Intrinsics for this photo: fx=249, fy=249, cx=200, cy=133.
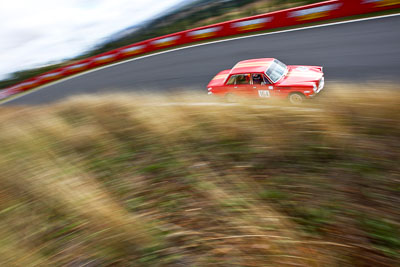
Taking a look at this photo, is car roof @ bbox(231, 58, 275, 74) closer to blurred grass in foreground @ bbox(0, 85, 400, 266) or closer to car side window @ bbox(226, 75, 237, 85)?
car side window @ bbox(226, 75, 237, 85)

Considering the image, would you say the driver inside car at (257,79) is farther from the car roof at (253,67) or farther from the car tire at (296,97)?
the car tire at (296,97)

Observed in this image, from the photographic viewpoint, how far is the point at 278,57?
1038 centimetres

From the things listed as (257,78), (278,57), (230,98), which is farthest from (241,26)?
(257,78)

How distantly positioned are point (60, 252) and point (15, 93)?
22671 mm

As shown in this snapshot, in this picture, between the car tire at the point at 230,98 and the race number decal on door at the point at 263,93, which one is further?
the car tire at the point at 230,98

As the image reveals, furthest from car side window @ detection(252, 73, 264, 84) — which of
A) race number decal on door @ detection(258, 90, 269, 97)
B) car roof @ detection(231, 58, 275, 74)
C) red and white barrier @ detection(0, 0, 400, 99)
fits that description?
red and white barrier @ detection(0, 0, 400, 99)

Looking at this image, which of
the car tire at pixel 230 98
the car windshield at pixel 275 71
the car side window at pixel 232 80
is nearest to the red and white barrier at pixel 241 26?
the car windshield at pixel 275 71

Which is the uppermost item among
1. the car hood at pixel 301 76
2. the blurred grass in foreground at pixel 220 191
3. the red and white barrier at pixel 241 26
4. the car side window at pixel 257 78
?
the red and white barrier at pixel 241 26

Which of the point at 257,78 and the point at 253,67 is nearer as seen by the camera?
the point at 257,78

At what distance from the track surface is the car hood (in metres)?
1.26

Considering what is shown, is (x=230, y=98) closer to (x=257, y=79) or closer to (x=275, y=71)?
(x=257, y=79)

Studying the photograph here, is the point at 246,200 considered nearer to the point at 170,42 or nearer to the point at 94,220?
the point at 94,220

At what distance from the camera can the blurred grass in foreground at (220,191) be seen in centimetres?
247

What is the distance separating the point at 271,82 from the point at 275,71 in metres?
0.48
